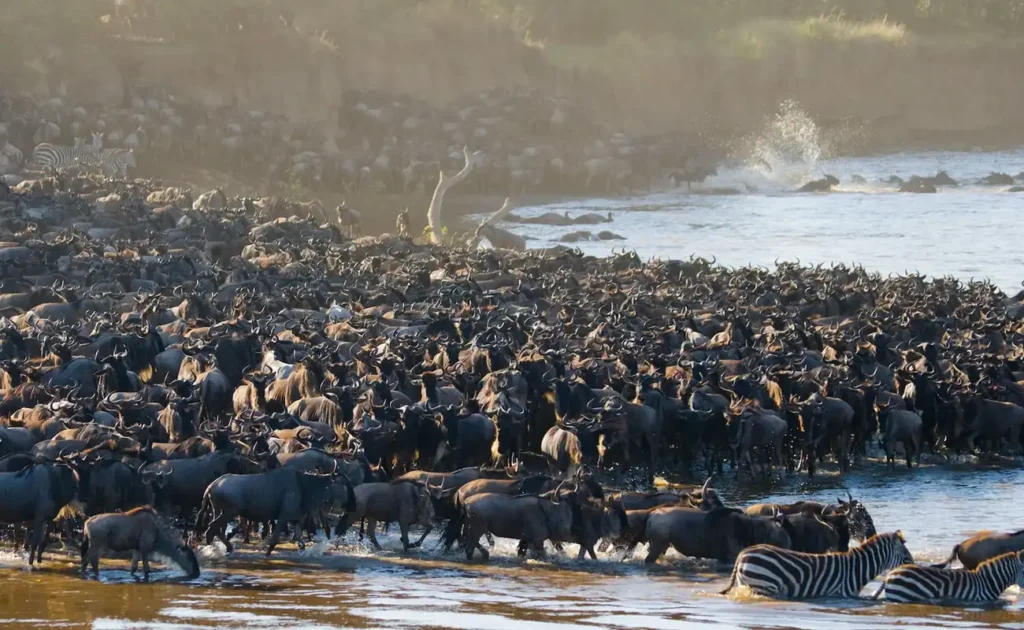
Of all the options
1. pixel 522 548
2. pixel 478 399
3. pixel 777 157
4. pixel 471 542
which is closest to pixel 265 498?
pixel 471 542

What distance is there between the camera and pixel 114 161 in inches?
2028

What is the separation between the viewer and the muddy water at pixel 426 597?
11.2 meters

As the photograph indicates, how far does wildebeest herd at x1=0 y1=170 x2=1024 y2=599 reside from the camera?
44.3 feet

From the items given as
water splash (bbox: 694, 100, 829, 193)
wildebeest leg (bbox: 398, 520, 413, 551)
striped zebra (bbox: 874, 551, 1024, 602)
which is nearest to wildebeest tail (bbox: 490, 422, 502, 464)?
wildebeest leg (bbox: 398, 520, 413, 551)

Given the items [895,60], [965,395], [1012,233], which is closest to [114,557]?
[965,395]

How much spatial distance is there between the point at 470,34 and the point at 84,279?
181ft

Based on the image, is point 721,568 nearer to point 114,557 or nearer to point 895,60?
point 114,557

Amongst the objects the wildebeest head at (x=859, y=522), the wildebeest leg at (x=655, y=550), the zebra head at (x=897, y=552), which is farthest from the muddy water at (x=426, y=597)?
the zebra head at (x=897, y=552)

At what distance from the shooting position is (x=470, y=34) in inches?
3201

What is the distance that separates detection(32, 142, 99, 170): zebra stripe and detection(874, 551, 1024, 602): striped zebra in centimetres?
4051

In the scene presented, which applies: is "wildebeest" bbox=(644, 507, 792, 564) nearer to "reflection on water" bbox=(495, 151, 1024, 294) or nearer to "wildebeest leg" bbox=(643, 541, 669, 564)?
"wildebeest leg" bbox=(643, 541, 669, 564)

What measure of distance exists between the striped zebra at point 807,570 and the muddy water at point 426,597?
0.48 feet

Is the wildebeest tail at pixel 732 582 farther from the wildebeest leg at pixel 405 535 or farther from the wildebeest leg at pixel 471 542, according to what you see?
the wildebeest leg at pixel 405 535

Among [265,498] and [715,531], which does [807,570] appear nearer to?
[715,531]
